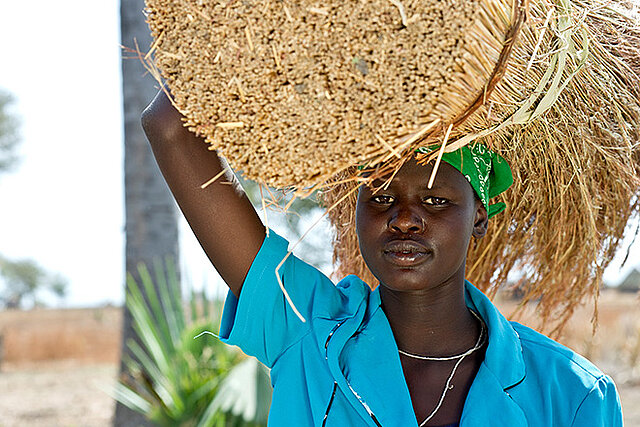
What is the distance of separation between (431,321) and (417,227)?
12.0 inches

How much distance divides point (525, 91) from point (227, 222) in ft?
2.28

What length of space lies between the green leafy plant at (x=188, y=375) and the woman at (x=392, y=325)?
83.0 inches

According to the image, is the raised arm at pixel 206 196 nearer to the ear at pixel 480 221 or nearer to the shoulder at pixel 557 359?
the ear at pixel 480 221

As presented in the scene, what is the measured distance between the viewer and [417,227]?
146cm

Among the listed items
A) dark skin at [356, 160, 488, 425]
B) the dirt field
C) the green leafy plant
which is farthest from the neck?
the dirt field

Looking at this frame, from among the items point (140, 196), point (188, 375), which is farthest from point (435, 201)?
point (140, 196)

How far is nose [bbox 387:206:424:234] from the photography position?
1.46 meters

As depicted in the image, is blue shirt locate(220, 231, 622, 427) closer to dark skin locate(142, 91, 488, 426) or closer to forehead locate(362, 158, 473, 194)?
dark skin locate(142, 91, 488, 426)

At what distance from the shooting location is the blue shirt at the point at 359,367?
1496 millimetres

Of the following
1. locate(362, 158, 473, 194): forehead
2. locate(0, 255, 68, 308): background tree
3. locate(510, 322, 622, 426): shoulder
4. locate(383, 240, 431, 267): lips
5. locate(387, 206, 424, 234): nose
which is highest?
A: locate(0, 255, 68, 308): background tree

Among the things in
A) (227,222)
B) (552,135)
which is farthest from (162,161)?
(552,135)

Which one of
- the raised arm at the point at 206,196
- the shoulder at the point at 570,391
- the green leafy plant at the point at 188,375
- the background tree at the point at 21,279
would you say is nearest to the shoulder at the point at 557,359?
the shoulder at the point at 570,391

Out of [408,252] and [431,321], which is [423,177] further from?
[431,321]

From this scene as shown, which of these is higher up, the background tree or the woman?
the background tree
